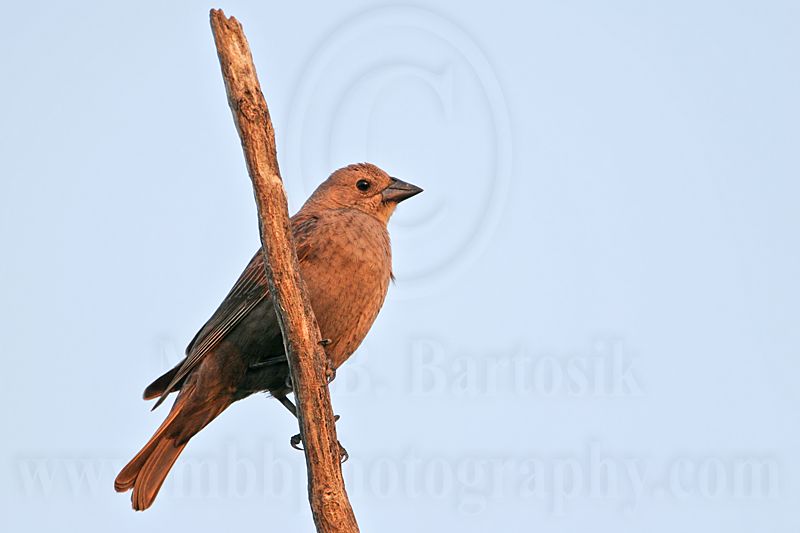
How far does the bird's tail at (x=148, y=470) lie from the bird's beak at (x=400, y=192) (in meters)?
2.15

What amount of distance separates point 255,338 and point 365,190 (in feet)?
5.43

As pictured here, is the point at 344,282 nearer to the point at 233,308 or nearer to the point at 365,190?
the point at 233,308

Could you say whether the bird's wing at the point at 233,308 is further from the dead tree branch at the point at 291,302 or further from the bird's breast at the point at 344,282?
the dead tree branch at the point at 291,302

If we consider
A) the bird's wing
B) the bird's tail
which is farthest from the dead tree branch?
the bird's tail

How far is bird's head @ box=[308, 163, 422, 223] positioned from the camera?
24.0 ft

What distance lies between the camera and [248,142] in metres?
4.76

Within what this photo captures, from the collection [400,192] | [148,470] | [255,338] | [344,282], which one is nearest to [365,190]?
[400,192]

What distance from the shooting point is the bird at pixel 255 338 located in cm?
613

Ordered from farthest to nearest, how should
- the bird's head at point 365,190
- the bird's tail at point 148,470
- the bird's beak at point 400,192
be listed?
Result: 1. the bird's beak at point 400,192
2. the bird's head at point 365,190
3. the bird's tail at point 148,470

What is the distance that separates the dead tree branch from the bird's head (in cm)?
242

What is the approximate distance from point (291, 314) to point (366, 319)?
143cm

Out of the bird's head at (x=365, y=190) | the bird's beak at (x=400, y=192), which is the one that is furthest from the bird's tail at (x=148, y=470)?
the bird's beak at (x=400, y=192)

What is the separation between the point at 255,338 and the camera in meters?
6.16

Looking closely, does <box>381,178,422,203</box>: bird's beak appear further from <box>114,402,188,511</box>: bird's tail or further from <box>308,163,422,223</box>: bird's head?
<box>114,402,188,511</box>: bird's tail
